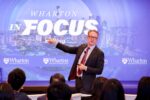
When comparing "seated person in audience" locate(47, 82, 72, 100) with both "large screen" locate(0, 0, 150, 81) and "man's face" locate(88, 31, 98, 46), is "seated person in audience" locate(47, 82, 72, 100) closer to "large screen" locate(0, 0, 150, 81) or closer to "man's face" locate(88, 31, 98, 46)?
"man's face" locate(88, 31, 98, 46)

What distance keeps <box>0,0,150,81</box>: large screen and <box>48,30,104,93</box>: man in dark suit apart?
1.84 meters

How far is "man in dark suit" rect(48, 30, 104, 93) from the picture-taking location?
5281 mm

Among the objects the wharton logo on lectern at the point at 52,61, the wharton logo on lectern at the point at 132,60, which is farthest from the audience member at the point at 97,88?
the wharton logo on lectern at the point at 132,60

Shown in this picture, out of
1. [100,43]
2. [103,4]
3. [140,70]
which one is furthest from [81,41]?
[140,70]

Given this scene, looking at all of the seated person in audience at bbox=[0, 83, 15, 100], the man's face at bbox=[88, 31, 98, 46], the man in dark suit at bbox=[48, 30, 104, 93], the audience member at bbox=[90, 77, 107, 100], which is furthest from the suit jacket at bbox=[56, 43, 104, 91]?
the seated person in audience at bbox=[0, 83, 15, 100]

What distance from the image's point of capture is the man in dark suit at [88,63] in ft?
17.3

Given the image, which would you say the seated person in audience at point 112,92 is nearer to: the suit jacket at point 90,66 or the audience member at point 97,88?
the audience member at point 97,88

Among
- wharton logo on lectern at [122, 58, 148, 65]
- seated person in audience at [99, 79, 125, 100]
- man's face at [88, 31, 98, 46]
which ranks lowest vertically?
wharton logo on lectern at [122, 58, 148, 65]

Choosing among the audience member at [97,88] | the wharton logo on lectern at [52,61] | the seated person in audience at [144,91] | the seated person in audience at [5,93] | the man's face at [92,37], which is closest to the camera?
the seated person in audience at [5,93]

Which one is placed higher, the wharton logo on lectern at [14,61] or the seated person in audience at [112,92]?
the seated person in audience at [112,92]

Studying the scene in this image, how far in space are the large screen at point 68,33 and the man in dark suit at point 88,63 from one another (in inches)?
72.3

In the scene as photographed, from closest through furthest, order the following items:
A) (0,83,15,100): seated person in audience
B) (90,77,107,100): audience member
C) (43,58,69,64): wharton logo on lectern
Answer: (0,83,15,100): seated person in audience < (90,77,107,100): audience member < (43,58,69,64): wharton logo on lectern

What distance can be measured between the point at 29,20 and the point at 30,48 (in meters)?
0.53

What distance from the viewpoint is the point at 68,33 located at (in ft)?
24.1
